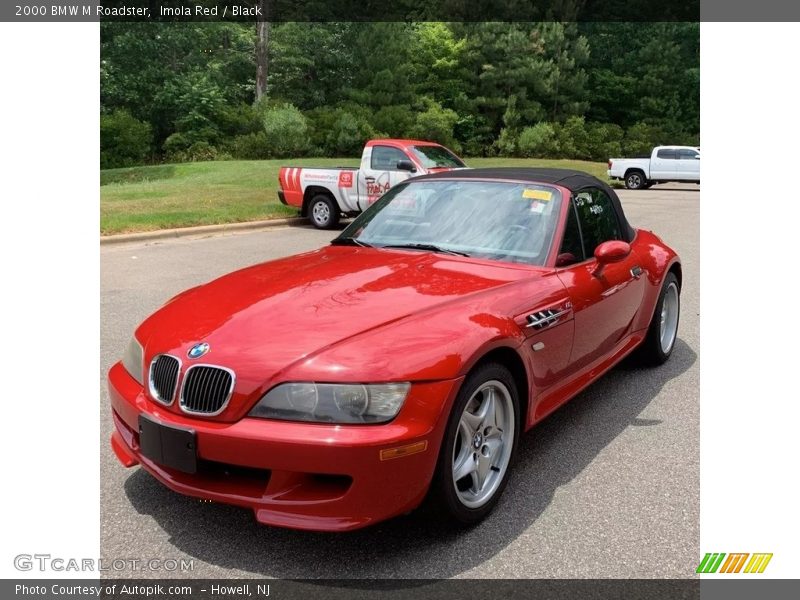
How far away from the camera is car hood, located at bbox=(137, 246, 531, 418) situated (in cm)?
286

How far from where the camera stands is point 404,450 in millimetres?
2656

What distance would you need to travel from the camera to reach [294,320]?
3.08 metres

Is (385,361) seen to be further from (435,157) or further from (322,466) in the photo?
(435,157)

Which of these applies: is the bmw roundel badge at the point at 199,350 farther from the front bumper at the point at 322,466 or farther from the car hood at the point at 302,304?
the front bumper at the point at 322,466

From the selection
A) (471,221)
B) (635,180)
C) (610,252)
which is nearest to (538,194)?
(471,221)

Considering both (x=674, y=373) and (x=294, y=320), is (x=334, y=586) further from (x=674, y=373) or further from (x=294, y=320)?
(x=674, y=373)

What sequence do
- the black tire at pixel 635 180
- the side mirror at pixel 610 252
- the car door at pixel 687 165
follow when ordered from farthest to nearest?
the black tire at pixel 635 180 → the car door at pixel 687 165 → the side mirror at pixel 610 252

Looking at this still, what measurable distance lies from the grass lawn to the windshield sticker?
9735 millimetres

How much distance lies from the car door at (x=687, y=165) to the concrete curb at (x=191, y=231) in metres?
19.0

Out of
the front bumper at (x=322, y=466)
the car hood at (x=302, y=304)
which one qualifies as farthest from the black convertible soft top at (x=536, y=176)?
the front bumper at (x=322, y=466)

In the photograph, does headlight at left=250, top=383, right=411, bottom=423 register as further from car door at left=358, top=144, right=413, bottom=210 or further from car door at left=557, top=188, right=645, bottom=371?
→ car door at left=358, top=144, right=413, bottom=210

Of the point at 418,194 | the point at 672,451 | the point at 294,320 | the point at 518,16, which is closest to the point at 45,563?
the point at 294,320
